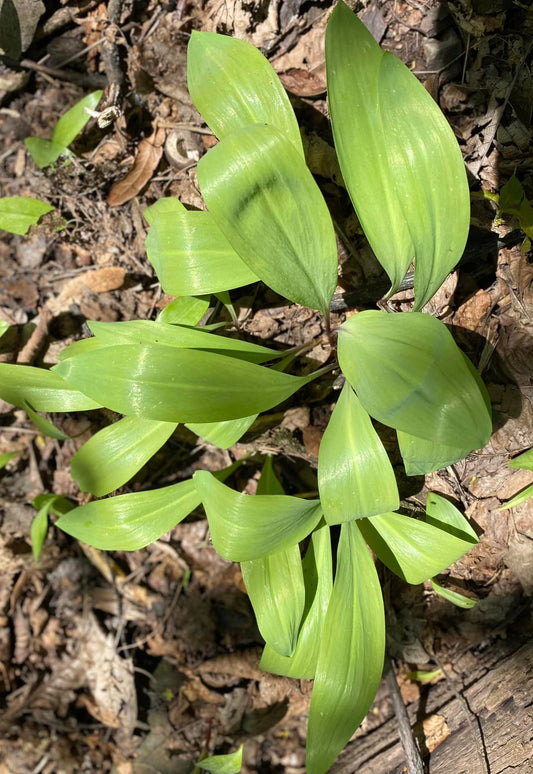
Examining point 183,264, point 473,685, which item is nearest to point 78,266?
point 183,264

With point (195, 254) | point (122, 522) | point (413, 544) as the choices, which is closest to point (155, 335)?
point (195, 254)

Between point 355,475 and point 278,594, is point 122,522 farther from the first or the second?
point 355,475

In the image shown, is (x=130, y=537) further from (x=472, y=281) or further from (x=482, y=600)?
(x=472, y=281)

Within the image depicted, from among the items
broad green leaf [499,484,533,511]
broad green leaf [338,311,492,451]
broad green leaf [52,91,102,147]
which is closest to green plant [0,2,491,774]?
broad green leaf [338,311,492,451]

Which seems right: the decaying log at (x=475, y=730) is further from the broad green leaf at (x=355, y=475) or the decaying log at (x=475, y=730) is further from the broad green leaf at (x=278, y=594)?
the broad green leaf at (x=355, y=475)

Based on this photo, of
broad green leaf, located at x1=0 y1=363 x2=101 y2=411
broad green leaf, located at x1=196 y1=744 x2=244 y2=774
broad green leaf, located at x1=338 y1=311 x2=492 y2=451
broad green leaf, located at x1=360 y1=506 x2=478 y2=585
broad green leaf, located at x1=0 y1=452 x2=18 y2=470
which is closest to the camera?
broad green leaf, located at x1=338 y1=311 x2=492 y2=451

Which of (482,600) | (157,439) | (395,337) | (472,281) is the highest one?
(395,337)

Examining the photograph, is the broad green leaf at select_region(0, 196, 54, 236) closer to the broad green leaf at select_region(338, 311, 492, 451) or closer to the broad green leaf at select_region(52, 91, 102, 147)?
the broad green leaf at select_region(52, 91, 102, 147)
